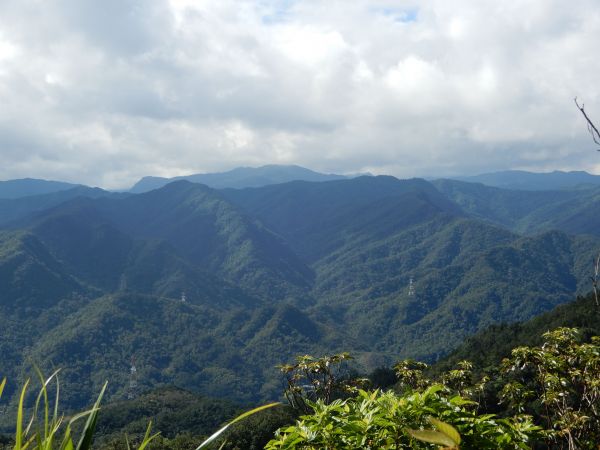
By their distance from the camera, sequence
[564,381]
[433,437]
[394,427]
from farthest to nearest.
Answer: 1. [564,381]
2. [394,427]
3. [433,437]

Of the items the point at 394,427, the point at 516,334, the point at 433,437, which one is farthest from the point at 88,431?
the point at 516,334

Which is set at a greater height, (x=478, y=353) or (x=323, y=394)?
(x=323, y=394)

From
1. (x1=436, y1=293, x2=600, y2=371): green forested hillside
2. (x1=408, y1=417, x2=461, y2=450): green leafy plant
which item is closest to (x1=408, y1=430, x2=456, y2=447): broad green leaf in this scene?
(x1=408, y1=417, x2=461, y2=450): green leafy plant

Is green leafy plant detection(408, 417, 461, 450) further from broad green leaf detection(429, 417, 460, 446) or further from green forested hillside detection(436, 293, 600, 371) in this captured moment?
green forested hillside detection(436, 293, 600, 371)

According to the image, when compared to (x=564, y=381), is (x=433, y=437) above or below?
above

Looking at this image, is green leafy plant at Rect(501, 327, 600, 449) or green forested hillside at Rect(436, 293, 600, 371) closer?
green leafy plant at Rect(501, 327, 600, 449)

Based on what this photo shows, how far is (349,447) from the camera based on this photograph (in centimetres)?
431

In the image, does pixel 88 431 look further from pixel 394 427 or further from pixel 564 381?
pixel 564 381

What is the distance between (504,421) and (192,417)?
313ft

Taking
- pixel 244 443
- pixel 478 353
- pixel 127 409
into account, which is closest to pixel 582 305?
pixel 478 353

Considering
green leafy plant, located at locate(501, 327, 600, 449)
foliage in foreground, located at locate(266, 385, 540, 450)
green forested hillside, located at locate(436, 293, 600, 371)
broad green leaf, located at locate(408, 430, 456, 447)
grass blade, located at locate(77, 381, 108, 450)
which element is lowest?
green forested hillside, located at locate(436, 293, 600, 371)

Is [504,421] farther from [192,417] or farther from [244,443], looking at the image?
[192,417]

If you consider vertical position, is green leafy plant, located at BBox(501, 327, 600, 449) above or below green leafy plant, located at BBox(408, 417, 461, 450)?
below

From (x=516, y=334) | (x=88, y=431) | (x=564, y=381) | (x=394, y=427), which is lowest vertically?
(x=516, y=334)
